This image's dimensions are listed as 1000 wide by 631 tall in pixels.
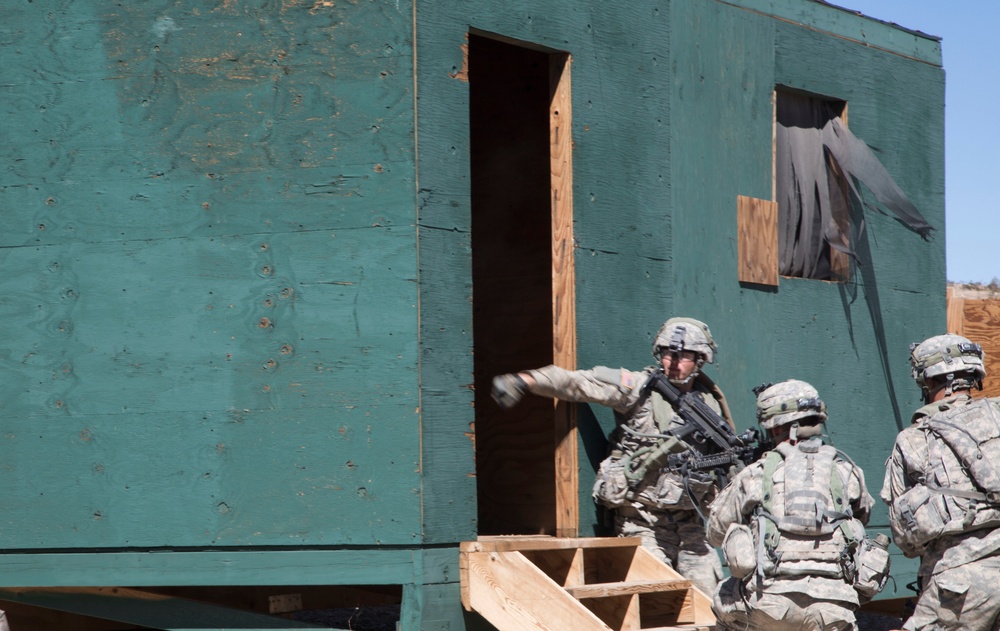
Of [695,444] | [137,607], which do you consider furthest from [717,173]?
[137,607]

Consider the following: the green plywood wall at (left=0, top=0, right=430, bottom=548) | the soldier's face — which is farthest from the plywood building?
the soldier's face

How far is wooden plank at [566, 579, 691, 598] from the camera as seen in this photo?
22.4ft

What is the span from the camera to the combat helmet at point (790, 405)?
6.20 metres

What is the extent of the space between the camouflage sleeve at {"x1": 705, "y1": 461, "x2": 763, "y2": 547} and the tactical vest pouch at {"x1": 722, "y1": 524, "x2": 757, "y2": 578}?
0.24 ft

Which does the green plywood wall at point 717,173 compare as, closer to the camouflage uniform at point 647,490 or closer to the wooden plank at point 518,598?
the camouflage uniform at point 647,490

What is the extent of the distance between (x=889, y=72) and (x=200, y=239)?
556 centimetres

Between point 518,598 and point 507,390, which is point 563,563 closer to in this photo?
point 518,598

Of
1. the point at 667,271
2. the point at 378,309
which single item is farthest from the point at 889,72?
the point at 378,309

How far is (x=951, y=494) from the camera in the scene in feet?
20.6

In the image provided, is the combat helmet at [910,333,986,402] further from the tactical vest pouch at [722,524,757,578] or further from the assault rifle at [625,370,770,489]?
the tactical vest pouch at [722,524,757,578]

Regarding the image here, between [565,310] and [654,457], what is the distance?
3.24 ft

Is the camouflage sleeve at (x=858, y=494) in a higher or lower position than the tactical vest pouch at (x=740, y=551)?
higher

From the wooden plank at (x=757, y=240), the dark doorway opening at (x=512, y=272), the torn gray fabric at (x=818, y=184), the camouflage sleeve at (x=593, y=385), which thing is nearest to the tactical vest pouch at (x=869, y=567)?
the camouflage sleeve at (x=593, y=385)

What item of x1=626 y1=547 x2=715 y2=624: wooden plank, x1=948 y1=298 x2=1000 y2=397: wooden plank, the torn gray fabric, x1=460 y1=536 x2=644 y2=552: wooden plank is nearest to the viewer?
x1=460 y1=536 x2=644 y2=552: wooden plank
